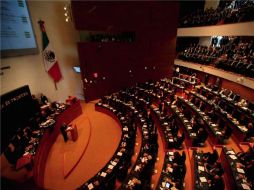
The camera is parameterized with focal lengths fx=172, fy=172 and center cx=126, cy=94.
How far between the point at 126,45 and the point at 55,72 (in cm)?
676

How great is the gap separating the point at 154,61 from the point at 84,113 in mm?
8789

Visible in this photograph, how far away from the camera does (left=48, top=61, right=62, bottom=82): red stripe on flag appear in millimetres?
13091

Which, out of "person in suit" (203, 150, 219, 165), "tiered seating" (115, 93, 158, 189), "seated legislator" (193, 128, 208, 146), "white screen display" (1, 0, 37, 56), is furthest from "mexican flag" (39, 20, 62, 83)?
"person in suit" (203, 150, 219, 165)

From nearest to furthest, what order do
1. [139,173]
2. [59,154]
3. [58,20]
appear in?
[139,173]
[59,154]
[58,20]

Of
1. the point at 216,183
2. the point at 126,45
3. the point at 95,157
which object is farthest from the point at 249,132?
the point at 126,45

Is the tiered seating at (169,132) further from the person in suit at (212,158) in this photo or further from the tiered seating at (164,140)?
the person in suit at (212,158)

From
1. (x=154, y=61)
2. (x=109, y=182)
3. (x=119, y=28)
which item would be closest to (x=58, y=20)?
(x=119, y=28)

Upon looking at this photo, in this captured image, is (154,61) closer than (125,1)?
No

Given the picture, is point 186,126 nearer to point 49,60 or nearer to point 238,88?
point 238,88

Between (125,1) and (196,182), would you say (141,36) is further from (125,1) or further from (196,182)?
(196,182)

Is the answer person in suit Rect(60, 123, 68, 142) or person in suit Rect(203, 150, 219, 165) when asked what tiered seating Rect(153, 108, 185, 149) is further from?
person in suit Rect(60, 123, 68, 142)

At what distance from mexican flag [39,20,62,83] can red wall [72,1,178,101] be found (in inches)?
82.9

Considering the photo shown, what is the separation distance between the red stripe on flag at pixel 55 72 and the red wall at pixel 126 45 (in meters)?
1.99

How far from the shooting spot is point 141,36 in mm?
16234
